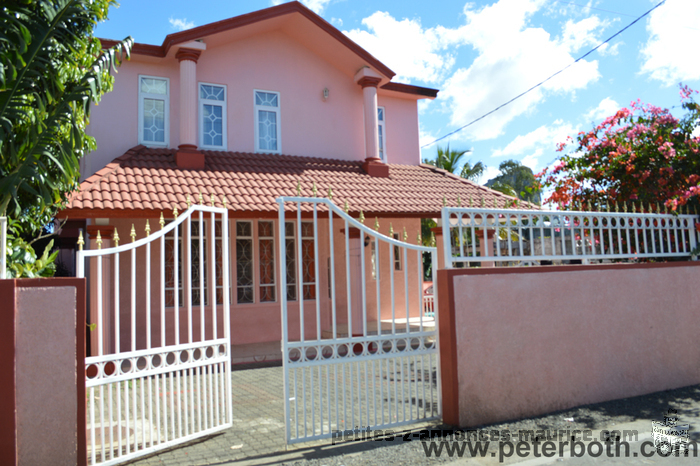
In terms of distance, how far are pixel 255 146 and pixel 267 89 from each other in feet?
4.64

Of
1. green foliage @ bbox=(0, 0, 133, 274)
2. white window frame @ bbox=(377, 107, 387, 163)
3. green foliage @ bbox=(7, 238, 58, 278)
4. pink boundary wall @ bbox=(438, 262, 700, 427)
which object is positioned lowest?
pink boundary wall @ bbox=(438, 262, 700, 427)

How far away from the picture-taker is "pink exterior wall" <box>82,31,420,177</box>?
10.7m

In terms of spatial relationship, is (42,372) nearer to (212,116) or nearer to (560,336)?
(560,336)

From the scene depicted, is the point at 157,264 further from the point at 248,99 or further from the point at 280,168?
the point at 248,99

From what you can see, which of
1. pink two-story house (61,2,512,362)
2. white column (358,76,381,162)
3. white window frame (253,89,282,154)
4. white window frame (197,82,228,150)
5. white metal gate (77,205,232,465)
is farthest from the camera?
white column (358,76,381,162)

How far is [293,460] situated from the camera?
14.6ft

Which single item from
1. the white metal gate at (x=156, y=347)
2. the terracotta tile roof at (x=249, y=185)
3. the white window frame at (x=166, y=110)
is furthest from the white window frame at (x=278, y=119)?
the white metal gate at (x=156, y=347)

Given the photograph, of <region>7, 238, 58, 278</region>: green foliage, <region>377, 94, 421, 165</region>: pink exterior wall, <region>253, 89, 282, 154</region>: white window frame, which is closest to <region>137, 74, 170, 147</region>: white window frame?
<region>253, 89, 282, 154</region>: white window frame

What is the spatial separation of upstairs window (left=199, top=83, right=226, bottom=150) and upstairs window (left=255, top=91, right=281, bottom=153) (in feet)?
2.61

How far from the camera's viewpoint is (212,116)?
37.5ft

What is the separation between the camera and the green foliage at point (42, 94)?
4.53 m

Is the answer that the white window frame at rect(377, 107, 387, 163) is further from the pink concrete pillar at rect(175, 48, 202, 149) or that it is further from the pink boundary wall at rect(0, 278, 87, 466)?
the pink boundary wall at rect(0, 278, 87, 466)

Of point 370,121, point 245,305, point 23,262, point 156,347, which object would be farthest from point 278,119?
point 23,262

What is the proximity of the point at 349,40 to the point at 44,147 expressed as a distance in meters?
8.73
